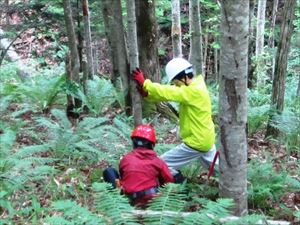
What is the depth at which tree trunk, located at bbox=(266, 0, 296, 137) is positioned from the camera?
7.15m

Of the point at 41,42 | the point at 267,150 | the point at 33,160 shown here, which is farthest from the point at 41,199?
the point at 41,42

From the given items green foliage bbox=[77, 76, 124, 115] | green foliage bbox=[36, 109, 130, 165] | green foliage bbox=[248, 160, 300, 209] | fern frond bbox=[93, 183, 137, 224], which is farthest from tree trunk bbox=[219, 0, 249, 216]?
green foliage bbox=[77, 76, 124, 115]

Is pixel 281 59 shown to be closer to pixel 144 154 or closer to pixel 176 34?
pixel 144 154

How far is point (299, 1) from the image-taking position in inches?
781

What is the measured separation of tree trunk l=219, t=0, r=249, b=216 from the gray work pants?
1002 millimetres

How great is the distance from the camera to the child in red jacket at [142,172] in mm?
5151

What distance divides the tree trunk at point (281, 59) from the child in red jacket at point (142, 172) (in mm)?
3223

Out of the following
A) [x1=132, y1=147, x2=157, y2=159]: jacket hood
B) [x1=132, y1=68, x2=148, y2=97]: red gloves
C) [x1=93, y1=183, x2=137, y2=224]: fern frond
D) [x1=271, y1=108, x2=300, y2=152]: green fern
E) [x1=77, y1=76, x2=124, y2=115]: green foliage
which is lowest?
[x1=271, y1=108, x2=300, y2=152]: green fern

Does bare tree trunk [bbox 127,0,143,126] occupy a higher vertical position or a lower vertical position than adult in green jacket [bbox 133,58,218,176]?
higher

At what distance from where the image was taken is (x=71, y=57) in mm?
8812

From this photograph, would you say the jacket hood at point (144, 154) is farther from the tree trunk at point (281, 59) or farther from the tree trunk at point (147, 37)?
the tree trunk at point (281, 59)

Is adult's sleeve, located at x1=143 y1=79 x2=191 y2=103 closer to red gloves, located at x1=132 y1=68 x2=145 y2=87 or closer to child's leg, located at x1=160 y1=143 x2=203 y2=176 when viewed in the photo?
→ red gloves, located at x1=132 y1=68 x2=145 y2=87

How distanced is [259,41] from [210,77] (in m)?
7.52

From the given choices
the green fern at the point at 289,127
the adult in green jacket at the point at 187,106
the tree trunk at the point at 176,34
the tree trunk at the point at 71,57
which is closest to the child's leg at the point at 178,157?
the adult in green jacket at the point at 187,106
